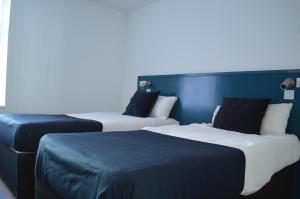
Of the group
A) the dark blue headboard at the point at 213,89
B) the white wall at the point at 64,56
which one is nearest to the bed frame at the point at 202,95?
the dark blue headboard at the point at 213,89

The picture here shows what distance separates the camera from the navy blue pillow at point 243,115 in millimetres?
2237

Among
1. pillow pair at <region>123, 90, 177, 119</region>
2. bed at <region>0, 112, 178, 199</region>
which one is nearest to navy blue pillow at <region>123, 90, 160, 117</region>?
pillow pair at <region>123, 90, 177, 119</region>

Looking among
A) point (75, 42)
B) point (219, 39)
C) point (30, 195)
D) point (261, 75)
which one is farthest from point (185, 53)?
point (30, 195)

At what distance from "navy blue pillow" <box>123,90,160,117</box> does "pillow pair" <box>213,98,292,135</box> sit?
1.18 metres

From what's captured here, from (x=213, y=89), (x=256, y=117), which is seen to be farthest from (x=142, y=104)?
(x=256, y=117)

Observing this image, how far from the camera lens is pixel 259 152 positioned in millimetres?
1726

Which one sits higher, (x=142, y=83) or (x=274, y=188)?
(x=142, y=83)

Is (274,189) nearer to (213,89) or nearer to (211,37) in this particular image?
(213,89)

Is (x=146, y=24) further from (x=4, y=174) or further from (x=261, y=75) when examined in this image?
(x=4, y=174)

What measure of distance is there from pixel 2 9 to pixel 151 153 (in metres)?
3.25

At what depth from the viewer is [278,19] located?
8.15ft

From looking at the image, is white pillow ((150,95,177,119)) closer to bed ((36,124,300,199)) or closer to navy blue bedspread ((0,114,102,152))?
navy blue bedspread ((0,114,102,152))

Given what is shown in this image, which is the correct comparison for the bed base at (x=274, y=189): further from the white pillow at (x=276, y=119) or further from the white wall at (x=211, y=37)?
the white wall at (x=211, y=37)

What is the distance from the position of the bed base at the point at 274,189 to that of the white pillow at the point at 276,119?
0.35 metres
